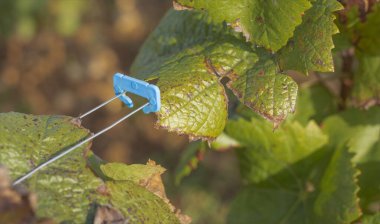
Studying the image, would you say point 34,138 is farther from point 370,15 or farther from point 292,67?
point 370,15

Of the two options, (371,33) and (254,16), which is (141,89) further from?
(371,33)

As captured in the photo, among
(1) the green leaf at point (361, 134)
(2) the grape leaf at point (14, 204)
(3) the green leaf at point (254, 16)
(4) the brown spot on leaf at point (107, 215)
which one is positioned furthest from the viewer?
(1) the green leaf at point (361, 134)

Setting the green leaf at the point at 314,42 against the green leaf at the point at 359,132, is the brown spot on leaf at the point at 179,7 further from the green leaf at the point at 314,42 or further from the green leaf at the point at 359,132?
the green leaf at the point at 359,132

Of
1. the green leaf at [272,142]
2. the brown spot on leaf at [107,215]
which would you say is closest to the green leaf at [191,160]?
the green leaf at [272,142]

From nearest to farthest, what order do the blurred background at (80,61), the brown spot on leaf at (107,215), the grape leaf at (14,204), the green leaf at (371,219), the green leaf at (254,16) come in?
the grape leaf at (14,204) < the brown spot on leaf at (107,215) < the green leaf at (254,16) < the green leaf at (371,219) < the blurred background at (80,61)

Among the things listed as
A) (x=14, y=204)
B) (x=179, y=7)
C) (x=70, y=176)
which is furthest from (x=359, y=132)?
(x=14, y=204)

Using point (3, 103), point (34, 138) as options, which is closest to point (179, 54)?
point (34, 138)
